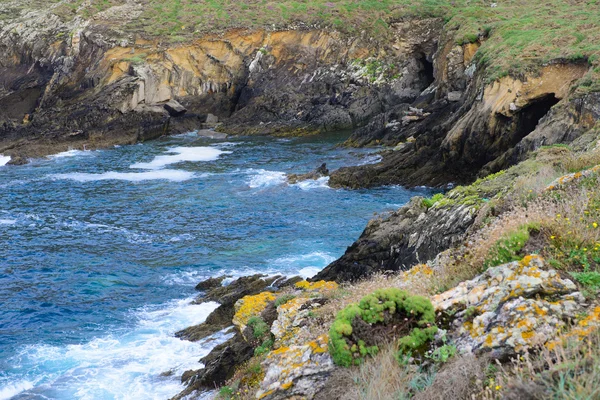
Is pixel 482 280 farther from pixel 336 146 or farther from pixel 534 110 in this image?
pixel 336 146

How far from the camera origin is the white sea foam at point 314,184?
29.3 metres

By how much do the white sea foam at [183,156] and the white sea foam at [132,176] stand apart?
75.2 inches

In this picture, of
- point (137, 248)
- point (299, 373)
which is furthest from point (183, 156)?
point (299, 373)

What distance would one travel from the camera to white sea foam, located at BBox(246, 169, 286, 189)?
3075 cm

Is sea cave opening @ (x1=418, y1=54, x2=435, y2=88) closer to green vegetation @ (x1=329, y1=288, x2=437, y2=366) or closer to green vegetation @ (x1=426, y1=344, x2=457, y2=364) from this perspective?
green vegetation @ (x1=329, y1=288, x2=437, y2=366)

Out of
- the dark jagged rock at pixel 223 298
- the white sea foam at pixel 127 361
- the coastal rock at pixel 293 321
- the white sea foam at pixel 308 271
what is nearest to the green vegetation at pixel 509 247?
the coastal rock at pixel 293 321

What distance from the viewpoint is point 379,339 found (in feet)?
19.6

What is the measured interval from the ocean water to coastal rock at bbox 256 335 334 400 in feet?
17.6

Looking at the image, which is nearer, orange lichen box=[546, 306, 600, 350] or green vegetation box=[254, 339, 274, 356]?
orange lichen box=[546, 306, 600, 350]

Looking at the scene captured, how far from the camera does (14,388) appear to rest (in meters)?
12.4

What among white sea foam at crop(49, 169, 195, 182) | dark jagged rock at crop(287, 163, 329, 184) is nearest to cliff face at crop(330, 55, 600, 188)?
dark jagged rock at crop(287, 163, 329, 184)

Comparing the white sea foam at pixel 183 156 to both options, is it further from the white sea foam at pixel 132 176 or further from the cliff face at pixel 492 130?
the cliff face at pixel 492 130

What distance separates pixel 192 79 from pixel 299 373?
49087 millimetres

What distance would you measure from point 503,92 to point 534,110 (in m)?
1.61
